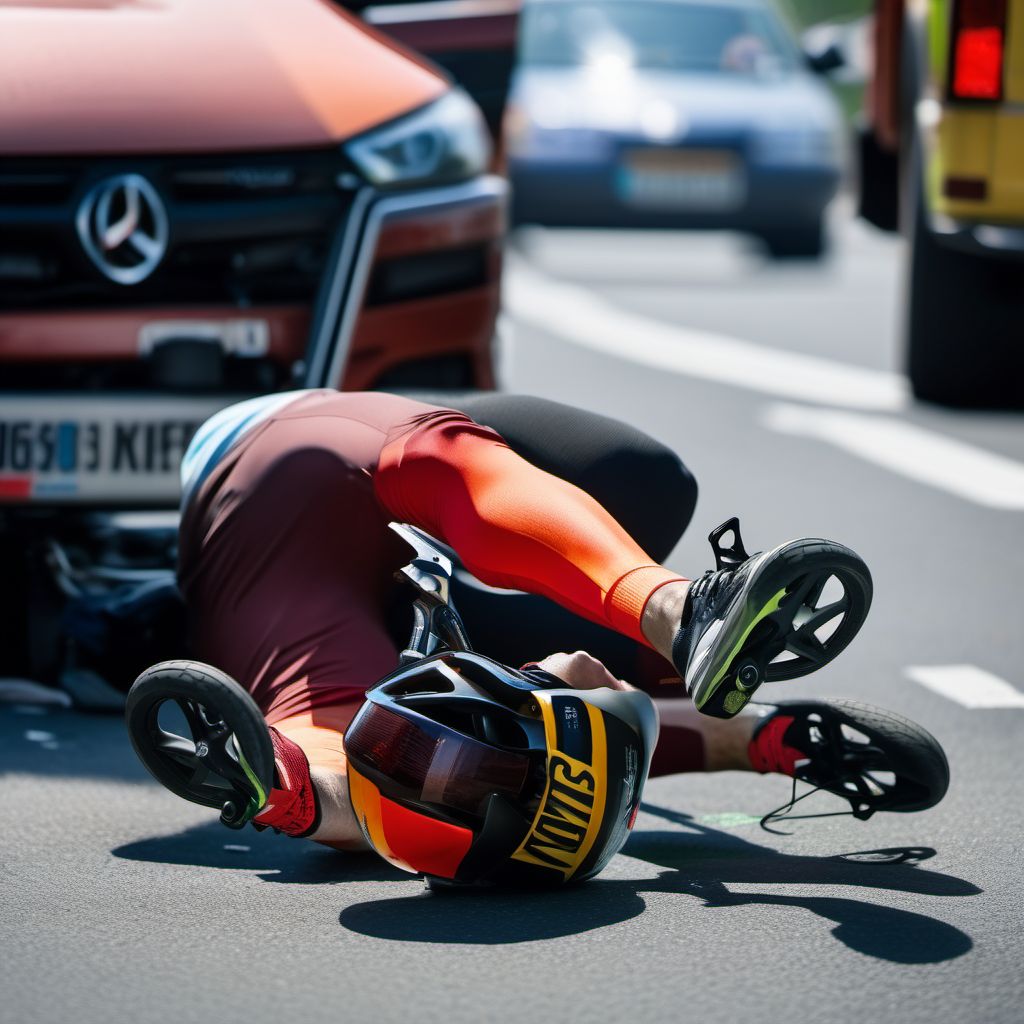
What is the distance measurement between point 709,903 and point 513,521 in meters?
0.64

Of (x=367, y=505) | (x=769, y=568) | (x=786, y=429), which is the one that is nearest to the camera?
(x=769, y=568)

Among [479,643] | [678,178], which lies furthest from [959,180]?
[678,178]

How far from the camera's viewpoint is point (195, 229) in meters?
5.02

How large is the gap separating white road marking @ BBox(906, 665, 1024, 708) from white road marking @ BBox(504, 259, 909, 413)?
394 centimetres

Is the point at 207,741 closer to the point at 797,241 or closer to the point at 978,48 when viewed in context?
the point at 978,48

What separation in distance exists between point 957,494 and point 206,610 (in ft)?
12.3

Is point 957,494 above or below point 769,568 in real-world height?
below

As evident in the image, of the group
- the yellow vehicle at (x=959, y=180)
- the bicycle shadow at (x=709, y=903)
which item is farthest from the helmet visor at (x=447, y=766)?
the yellow vehicle at (x=959, y=180)

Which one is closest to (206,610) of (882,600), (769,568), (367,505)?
(367,505)

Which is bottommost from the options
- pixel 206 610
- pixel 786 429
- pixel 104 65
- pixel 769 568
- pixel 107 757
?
pixel 786 429

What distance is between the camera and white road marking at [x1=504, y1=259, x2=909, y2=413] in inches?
383

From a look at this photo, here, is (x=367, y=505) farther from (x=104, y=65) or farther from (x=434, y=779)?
(x=104, y=65)

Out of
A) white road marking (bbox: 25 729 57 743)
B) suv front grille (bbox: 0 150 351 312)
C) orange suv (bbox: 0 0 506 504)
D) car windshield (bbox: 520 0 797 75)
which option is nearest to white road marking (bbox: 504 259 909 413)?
car windshield (bbox: 520 0 797 75)

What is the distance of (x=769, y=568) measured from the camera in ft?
10.8
